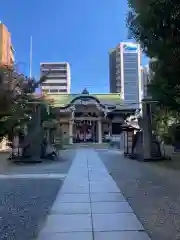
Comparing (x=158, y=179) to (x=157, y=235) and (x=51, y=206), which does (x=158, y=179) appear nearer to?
(x=51, y=206)

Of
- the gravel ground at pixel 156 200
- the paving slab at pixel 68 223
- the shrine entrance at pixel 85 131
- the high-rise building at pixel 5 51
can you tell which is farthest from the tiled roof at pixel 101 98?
the paving slab at pixel 68 223

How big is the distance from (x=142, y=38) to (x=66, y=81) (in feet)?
271

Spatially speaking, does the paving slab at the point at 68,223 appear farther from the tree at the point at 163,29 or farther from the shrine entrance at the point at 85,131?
the shrine entrance at the point at 85,131

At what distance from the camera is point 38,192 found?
10539 mm

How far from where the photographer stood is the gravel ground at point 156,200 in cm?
630

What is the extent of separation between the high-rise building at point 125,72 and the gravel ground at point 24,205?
47214 mm

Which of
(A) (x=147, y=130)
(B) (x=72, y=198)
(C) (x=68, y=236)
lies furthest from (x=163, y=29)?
(A) (x=147, y=130)

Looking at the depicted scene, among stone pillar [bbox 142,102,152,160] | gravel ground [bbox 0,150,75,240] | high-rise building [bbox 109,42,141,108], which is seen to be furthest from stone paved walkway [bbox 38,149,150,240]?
high-rise building [bbox 109,42,141,108]

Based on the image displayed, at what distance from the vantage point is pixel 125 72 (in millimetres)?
64000

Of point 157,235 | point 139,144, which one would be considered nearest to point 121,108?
point 139,144

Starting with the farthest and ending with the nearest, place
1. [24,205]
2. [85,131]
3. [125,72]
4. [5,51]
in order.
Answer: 1. [125,72]
2. [85,131]
3. [5,51]
4. [24,205]

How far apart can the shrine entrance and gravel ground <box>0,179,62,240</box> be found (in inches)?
1863

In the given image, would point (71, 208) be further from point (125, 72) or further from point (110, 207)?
point (125, 72)

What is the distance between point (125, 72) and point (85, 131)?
12.6 m
